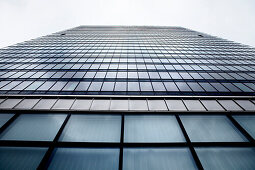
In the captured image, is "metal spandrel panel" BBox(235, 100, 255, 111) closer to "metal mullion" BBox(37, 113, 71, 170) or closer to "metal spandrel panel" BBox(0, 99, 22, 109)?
"metal mullion" BBox(37, 113, 71, 170)

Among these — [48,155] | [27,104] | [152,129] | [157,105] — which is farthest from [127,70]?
[48,155]

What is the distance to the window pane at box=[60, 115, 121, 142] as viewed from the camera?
588cm

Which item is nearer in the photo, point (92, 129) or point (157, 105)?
point (92, 129)

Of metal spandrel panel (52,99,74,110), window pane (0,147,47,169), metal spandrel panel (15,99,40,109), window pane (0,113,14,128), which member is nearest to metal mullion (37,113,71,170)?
window pane (0,147,47,169)

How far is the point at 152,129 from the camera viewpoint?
6.36 metres

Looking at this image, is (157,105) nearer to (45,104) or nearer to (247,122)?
(247,122)

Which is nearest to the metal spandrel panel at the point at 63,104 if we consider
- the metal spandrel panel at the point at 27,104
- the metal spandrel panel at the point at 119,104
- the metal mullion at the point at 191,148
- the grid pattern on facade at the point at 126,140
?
the grid pattern on facade at the point at 126,140

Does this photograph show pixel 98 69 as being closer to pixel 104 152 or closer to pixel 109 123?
pixel 109 123

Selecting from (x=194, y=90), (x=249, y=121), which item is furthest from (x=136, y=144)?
(x=194, y=90)

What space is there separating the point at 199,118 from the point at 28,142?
24.4 ft

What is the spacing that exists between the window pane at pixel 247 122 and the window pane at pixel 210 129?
0.45 meters

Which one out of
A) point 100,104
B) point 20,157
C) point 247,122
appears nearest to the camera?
point 20,157

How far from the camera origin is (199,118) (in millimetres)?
6930

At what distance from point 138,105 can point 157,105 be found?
3.58 feet
